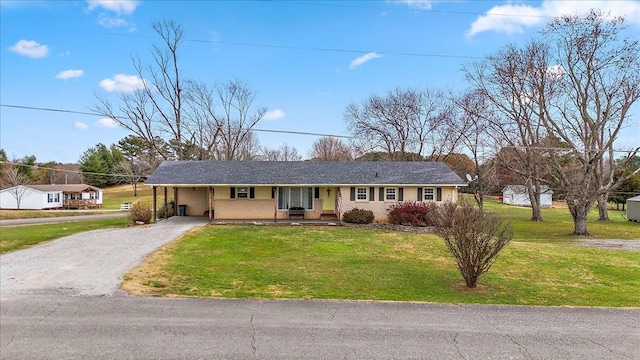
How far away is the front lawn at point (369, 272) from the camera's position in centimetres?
1000

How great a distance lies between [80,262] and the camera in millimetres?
12461

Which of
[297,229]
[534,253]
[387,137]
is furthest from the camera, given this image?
[387,137]

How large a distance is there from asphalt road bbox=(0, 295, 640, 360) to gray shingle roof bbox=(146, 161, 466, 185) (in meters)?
15.5

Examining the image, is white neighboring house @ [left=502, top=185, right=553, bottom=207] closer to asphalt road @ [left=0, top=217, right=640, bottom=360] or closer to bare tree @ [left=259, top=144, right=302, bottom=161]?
bare tree @ [left=259, top=144, right=302, bottom=161]

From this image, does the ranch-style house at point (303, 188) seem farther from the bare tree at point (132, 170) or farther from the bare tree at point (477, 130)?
the bare tree at point (132, 170)

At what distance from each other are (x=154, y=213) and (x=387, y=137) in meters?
30.3

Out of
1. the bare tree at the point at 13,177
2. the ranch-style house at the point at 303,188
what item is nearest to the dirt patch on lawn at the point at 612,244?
the ranch-style house at the point at 303,188

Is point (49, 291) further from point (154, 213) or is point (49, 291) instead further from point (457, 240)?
point (154, 213)

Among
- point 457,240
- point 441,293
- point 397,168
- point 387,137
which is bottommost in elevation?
point 441,293

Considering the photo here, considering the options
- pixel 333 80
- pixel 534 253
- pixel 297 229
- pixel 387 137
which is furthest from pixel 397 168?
pixel 387 137

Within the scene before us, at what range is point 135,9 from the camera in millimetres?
17562

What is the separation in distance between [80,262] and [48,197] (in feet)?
144

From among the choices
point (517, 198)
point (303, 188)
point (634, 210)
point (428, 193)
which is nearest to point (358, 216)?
point (303, 188)

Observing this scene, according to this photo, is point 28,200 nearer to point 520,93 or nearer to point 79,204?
point 79,204
